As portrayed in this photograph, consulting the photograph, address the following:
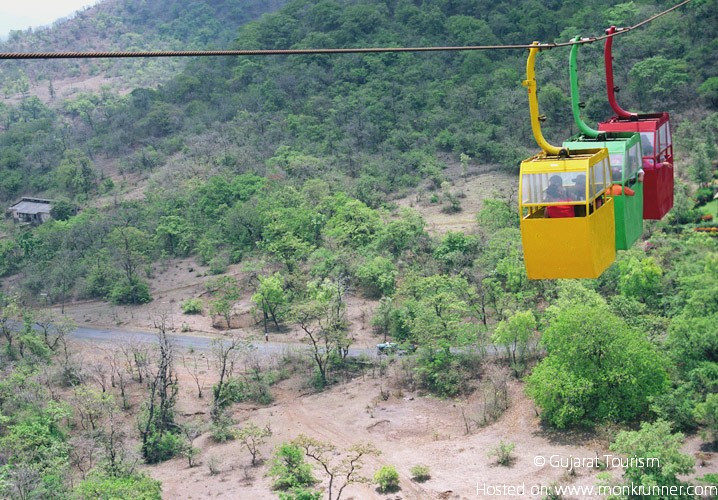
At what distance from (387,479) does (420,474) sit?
112 cm

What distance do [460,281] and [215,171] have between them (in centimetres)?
2425

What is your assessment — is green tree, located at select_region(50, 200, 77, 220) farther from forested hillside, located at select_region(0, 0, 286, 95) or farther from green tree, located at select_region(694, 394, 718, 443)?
green tree, located at select_region(694, 394, 718, 443)

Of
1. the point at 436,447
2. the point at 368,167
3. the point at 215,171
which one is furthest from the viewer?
the point at 215,171

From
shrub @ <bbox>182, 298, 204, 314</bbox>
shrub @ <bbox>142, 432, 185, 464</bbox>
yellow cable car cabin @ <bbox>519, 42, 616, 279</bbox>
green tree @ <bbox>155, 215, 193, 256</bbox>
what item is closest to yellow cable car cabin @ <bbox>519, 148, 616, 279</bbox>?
yellow cable car cabin @ <bbox>519, 42, 616, 279</bbox>

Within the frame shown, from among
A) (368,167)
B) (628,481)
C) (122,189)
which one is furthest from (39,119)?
(628,481)

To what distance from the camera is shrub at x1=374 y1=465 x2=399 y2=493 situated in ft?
80.9

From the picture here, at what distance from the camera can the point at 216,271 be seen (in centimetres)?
4272

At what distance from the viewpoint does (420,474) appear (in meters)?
25.2

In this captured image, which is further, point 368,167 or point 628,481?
point 368,167

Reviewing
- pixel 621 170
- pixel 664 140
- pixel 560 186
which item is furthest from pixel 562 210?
pixel 664 140

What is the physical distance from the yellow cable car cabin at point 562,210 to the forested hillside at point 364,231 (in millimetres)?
10967

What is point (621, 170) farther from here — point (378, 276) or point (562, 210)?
point (378, 276)

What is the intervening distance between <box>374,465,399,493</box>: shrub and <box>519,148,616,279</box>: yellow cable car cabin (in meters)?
14.3

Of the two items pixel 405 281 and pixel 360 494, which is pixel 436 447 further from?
pixel 405 281
